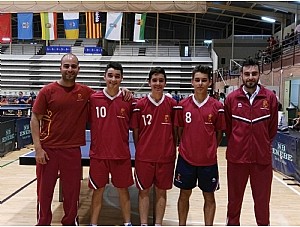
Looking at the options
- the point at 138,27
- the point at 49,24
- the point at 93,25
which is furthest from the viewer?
the point at 138,27

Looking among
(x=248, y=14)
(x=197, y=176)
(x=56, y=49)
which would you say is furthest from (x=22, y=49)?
(x=197, y=176)

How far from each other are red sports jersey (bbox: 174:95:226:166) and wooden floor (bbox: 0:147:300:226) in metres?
1.14

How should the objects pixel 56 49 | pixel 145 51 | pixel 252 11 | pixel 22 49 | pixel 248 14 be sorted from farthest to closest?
pixel 145 51 < pixel 22 49 < pixel 248 14 < pixel 56 49 < pixel 252 11

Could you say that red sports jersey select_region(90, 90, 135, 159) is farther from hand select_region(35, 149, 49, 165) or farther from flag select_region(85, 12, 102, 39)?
flag select_region(85, 12, 102, 39)

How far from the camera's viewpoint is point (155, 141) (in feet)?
11.1

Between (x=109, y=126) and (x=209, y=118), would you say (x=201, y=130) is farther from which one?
(x=109, y=126)

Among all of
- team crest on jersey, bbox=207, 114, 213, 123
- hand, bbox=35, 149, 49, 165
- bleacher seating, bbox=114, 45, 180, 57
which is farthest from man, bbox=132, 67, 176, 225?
bleacher seating, bbox=114, 45, 180, 57

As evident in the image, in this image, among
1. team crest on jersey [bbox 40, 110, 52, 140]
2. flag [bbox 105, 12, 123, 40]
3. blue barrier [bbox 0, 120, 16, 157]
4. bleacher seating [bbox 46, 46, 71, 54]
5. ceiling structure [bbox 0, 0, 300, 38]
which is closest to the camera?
team crest on jersey [bbox 40, 110, 52, 140]

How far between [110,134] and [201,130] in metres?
0.75

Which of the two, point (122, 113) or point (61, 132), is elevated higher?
point (122, 113)

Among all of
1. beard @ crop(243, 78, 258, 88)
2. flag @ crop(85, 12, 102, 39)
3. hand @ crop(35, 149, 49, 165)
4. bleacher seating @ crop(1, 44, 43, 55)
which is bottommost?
hand @ crop(35, 149, 49, 165)

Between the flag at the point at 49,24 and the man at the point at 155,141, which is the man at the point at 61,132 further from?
the flag at the point at 49,24

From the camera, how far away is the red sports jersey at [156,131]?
133 inches

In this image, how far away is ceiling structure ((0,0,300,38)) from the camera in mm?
5773
